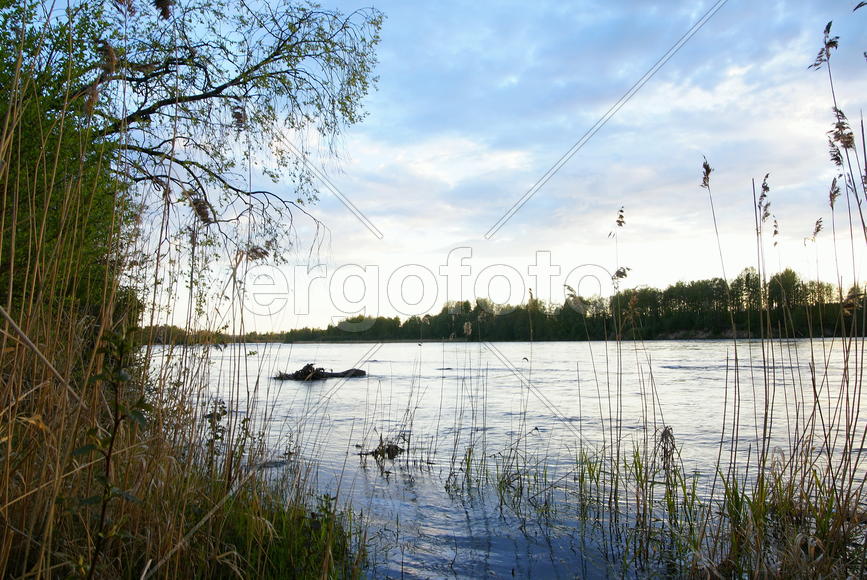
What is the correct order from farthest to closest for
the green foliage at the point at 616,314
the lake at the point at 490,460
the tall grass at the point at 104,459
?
the green foliage at the point at 616,314 < the lake at the point at 490,460 < the tall grass at the point at 104,459

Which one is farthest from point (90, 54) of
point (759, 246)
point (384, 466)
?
point (759, 246)

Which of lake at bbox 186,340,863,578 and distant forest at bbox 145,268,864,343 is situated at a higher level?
distant forest at bbox 145,268,864,343

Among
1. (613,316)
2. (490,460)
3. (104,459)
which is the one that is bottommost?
(490,460)

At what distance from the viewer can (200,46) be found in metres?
10.6

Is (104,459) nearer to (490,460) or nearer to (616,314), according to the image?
(616,314)

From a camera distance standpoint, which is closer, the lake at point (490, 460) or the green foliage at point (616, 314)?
the lake at point (490, 460)

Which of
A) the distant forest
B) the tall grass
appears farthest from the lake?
the tall grass

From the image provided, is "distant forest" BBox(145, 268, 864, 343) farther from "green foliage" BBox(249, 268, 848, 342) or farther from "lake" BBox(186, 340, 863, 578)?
"lake" BBox(186, 340, 863, 578)

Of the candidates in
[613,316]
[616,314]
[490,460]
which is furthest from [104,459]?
[490,460]

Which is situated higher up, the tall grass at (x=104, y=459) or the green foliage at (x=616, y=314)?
the green foliage at (x=616, y=314)

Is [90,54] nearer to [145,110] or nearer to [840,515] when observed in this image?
[145,110]

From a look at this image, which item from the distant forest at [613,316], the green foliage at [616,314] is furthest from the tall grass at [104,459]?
the green foliage at [616,314]

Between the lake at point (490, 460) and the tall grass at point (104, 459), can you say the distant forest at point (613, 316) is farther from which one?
the tall grass at point (104, 459)

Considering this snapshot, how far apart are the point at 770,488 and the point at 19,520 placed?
4826mm
